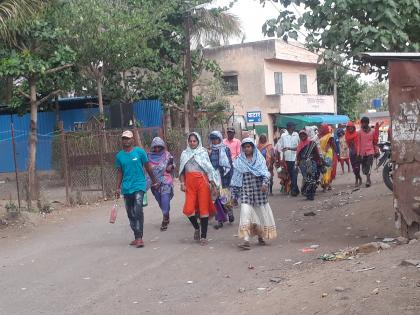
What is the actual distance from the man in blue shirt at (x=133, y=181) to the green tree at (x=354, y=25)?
2.80m

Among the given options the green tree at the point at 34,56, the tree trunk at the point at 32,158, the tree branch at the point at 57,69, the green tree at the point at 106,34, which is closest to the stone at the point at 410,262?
the tree trunk at the point at 32,158

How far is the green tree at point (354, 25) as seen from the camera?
8594 mm

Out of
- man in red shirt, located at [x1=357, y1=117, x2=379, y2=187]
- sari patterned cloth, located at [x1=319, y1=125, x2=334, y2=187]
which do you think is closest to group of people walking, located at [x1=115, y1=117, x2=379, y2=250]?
sari patterned cloth, located at [x1=319, y1=125, x2=334, y2=187]

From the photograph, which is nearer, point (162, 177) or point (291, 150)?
point (162, 177)

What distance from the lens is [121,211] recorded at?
13.6 metres

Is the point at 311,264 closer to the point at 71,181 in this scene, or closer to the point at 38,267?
the point at 38,267

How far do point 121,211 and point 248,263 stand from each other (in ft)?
21.5

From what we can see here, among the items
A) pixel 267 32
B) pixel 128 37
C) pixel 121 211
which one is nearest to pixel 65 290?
pixel 267 32

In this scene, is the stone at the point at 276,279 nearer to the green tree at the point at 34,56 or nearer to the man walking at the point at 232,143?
the man walking at the point at 232,143

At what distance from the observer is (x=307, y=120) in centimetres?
3650

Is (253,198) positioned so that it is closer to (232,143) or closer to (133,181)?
(133,181)

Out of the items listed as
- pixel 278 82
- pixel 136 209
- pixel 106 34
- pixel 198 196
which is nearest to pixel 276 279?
pixel 198 196

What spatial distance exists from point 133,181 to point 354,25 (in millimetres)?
3819

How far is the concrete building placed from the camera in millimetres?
35125
